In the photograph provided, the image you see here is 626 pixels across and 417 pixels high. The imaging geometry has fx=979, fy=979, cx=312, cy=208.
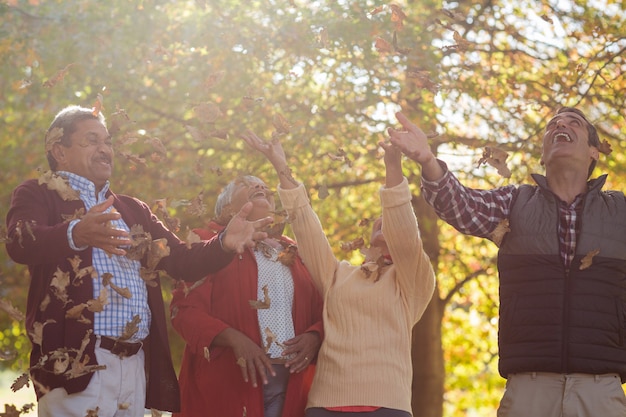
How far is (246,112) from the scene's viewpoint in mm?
8867

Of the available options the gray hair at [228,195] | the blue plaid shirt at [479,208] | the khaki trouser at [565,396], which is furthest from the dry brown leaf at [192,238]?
the khaki trouser at [565,396]

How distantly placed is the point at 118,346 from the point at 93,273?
341 millimetres

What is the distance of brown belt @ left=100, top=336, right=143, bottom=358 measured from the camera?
428 centimetres

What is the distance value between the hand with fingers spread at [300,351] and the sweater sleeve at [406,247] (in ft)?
1.72

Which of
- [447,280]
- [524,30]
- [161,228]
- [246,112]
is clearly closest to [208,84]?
[246,112]

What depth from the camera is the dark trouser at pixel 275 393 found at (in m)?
4.82

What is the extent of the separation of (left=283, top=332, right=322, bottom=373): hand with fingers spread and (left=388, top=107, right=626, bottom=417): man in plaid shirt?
0.97 meters

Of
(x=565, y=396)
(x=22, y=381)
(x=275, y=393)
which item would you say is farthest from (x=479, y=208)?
(x=22, y=381)

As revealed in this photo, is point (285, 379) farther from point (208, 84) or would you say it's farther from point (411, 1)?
Answer: point (411, 1)

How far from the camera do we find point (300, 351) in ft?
15.7

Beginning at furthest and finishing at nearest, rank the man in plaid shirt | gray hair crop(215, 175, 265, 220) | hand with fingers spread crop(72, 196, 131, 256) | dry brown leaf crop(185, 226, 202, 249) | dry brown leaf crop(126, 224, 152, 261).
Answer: gray hair crop(215, 175, 265, 220), dry brown leaf crop(185, 226, 202, 249), dry brown leaf crop(126, 224, 152, 261), the man in plaid shirt, hand with fingers spread crop(72, 196, 131, 256)

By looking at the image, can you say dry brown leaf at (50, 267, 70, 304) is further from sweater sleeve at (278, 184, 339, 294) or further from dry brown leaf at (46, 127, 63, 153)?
sweater sleeve at (278, 184, 339, 294)

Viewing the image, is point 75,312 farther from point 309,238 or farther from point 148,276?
point 309,238

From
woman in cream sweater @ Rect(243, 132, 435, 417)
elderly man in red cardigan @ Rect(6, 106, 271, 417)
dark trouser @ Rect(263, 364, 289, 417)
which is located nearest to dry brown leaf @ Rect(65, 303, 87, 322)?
elderly man in red cardigan @ Rect(6, 106, 271, 417)
